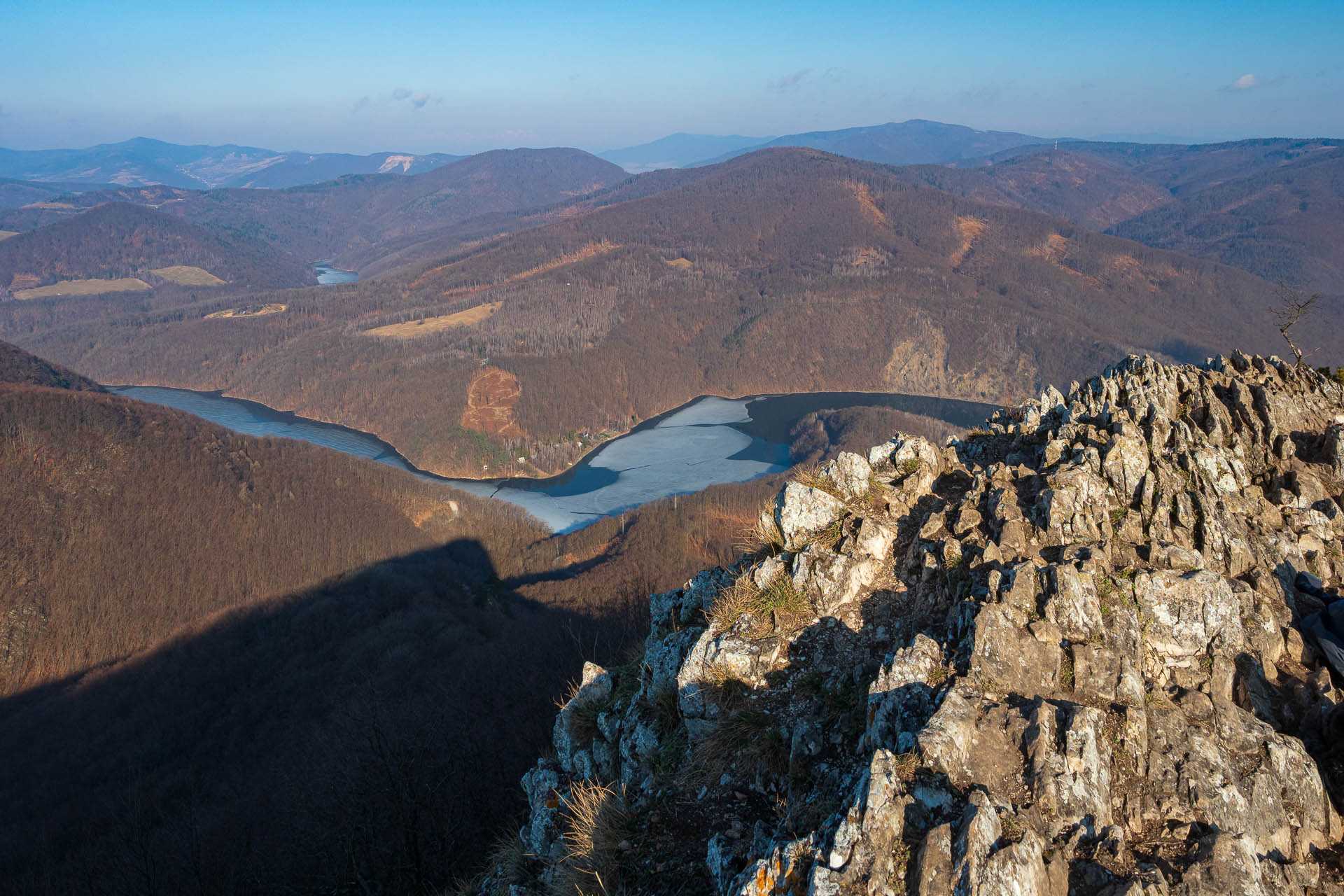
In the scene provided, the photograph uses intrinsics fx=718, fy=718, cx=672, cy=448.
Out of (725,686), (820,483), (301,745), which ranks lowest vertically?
(301,745)

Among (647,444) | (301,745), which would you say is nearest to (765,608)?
(301,745)

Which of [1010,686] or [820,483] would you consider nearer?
[1010,686]

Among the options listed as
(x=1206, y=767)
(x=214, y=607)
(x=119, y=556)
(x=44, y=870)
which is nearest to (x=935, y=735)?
(x=1206, y=767)

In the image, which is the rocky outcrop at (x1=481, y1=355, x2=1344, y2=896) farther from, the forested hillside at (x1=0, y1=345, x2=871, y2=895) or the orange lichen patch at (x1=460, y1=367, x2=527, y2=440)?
the orange lichen patch at (x1=460, y1=367, x2=527, y2=440)

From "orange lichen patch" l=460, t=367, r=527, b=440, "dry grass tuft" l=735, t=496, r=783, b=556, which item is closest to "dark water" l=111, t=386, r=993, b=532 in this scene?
"orange lichen patch" l=460, t=367, r=527, b=440

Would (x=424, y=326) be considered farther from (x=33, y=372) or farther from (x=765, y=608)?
(x=765, y=608)

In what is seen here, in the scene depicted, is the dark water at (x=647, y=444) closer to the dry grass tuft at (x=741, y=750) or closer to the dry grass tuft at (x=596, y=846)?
the dry grass tuft at (x=596, y=846)

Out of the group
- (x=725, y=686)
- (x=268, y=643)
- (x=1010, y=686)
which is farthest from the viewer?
(x=268, y=643)

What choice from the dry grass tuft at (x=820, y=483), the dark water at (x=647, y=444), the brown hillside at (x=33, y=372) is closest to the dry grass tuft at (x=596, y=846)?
the dry grass tuft at (x=820, y=483)
